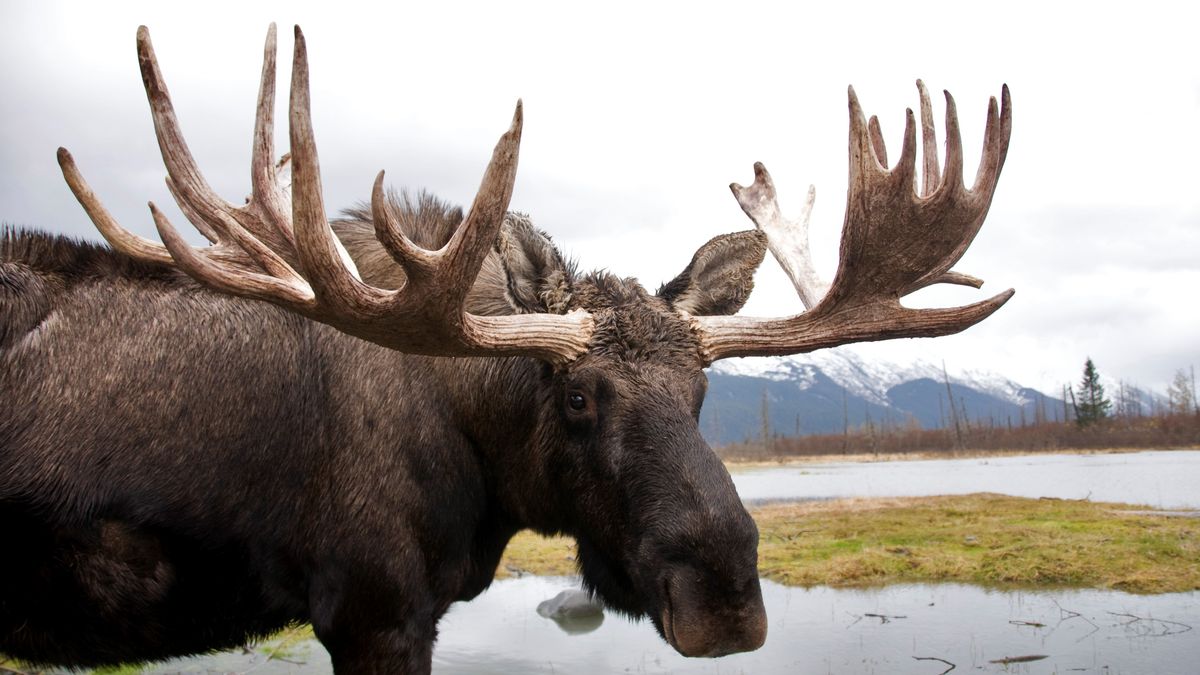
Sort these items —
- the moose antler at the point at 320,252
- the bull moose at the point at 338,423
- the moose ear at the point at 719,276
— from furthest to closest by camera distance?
1. the moose ear at the point at 719,276
2. the bull moose at the point at 338,423
3. the moose antler at the point at 320,252

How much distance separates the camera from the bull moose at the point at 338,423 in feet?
11.3

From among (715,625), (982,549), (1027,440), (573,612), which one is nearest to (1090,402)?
(1027,440)

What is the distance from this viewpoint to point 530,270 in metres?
4.28

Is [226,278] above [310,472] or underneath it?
above

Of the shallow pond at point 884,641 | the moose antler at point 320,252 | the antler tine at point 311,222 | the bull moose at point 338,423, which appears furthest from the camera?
the shallow pond at point 884,641

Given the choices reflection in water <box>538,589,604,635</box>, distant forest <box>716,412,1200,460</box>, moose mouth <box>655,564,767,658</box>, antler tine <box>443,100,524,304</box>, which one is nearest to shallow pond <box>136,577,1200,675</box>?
reflection in water <box>538,589,604,635</box>

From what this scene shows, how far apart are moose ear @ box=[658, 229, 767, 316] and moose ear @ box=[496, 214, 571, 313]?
57 cm

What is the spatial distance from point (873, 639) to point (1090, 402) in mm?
118059

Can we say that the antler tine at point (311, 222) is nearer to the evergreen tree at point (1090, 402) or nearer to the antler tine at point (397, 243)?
the antler tine at point (397, 243)

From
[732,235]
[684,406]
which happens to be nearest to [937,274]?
[732,235]

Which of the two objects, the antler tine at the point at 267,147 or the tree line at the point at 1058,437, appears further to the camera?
the tree line at the point at 1058,437

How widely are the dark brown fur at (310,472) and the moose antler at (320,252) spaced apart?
23 cm

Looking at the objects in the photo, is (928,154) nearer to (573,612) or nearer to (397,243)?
(397,243)

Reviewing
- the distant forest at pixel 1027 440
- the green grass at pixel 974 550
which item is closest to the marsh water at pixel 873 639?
the green grass at pixel 974 550
